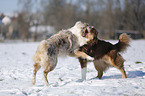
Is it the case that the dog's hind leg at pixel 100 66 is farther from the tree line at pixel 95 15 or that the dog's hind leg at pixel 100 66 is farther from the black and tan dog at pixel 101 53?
the tree line at pixel 95 15

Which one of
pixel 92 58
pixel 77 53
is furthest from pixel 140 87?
pixel 77 53

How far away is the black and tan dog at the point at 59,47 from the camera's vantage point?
3825 millimetres

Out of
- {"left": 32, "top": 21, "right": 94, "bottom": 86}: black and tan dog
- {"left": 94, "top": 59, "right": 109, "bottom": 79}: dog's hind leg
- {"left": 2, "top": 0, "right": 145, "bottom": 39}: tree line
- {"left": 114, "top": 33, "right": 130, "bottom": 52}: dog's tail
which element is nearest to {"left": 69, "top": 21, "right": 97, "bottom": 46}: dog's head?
{"left": 32, "top": 21, "right": 94, "bottom": 86}: black and tan dog

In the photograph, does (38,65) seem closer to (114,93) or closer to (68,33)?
(68,33)

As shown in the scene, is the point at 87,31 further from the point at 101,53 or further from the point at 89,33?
the point at 101,53

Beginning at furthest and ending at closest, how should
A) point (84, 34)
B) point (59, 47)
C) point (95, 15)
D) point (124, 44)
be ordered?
point (95, 15) → point (124, 44) → point (84, 34) → point (59, 47)

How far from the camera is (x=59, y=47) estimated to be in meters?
3.98

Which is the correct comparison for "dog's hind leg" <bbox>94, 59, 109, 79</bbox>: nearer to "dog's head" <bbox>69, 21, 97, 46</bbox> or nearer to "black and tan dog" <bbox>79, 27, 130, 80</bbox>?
"black and tan dog" <bbox>79, 27, 130, 80</bbox>

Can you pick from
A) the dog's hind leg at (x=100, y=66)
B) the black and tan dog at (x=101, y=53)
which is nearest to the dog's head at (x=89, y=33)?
the black and tan dog at (x=101, y=53)

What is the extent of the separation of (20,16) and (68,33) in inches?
1350

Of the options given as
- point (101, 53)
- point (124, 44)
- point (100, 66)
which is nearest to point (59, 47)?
point (101, 53)

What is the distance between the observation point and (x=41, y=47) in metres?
3.87

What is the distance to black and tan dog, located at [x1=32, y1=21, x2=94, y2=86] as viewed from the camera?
3825mm

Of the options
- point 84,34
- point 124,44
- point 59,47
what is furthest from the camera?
point 124,44
